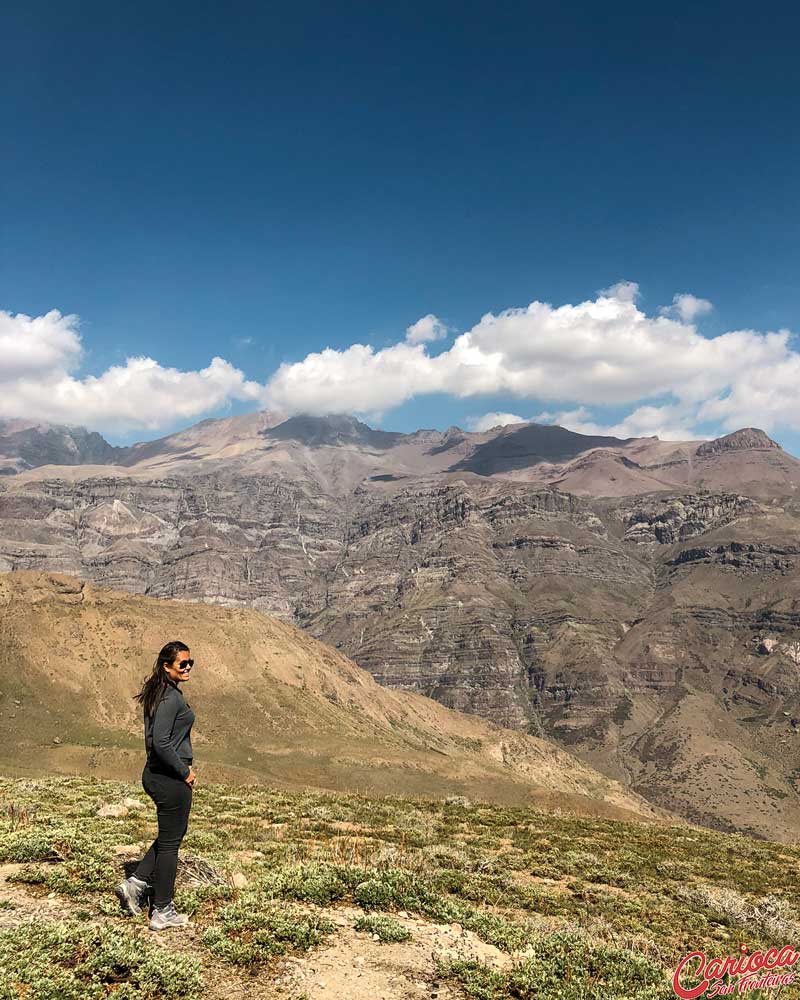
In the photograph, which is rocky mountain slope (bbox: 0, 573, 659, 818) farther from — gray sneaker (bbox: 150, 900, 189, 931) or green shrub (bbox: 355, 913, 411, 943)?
gray sneaker (bbox: 150, 900, 189, 931)

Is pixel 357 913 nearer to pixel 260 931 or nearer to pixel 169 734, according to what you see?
pixel 260 931

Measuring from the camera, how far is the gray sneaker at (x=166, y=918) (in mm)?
8875

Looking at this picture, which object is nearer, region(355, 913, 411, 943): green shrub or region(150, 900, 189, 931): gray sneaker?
region(150, 900, 189, 931): gray sneaker

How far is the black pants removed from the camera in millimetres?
9109

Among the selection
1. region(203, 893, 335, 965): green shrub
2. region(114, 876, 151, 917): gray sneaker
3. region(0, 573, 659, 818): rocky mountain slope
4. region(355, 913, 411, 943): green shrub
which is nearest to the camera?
region(203, 893, 335, 965): green shrub

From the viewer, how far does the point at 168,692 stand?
9414 millimetres

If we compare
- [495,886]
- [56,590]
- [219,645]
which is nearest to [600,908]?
[495,886]

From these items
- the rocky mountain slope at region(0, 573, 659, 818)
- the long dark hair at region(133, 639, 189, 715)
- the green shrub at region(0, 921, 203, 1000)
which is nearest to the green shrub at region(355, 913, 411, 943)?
the green shrub at region(0, 921, 203, 1000)

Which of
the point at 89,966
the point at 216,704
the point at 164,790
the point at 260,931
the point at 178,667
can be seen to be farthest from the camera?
the point at 216,704

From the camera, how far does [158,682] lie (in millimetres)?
9461

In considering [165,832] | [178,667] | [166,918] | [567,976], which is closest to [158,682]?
[178,667]

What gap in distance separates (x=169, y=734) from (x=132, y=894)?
7.86ft

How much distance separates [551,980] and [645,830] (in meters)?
21.8

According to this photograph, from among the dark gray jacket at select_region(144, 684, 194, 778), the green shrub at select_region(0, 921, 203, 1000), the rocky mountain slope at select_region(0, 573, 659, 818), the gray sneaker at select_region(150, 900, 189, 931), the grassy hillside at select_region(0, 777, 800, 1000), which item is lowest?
the rocky mountain slope at select_region(0, 573, 659, 818)
